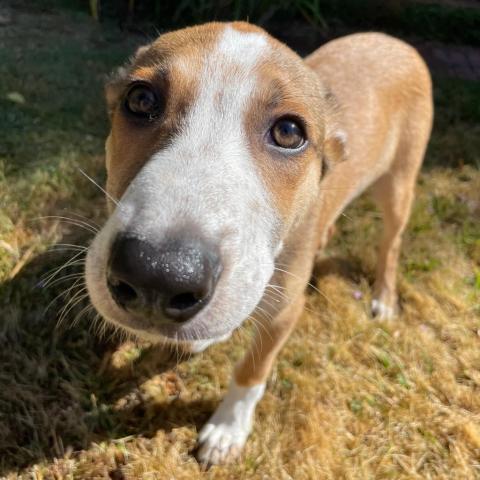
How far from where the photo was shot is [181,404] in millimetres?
3211

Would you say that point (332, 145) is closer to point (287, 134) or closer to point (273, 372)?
point (287, 134)

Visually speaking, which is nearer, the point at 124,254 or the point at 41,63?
the point at 124,254

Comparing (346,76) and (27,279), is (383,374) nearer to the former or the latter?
(346,76)

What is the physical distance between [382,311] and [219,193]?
2478mm

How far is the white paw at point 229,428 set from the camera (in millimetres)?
2949

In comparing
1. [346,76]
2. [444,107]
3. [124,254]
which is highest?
[124,254]

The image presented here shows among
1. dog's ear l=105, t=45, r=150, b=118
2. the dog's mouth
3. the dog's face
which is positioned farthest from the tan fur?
dog's ear l=105, t=45, r=150, b=118

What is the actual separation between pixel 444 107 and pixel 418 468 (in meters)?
4.12

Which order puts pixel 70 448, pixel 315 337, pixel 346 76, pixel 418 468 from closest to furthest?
pixel 70 448 → pixel 418 468 → pixel 346 76 → pixel 315 337

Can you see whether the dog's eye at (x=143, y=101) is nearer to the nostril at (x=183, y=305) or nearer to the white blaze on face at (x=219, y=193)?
the white blaze on face at (x=219, y=193)

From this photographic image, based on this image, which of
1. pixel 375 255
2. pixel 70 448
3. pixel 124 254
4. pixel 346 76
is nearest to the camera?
pixel 124 254

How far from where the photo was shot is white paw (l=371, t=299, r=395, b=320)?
3949mm

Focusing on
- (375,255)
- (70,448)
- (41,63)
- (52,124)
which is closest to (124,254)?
(70,448)

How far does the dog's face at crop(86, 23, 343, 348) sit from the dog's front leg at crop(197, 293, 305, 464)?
23.4 inches
